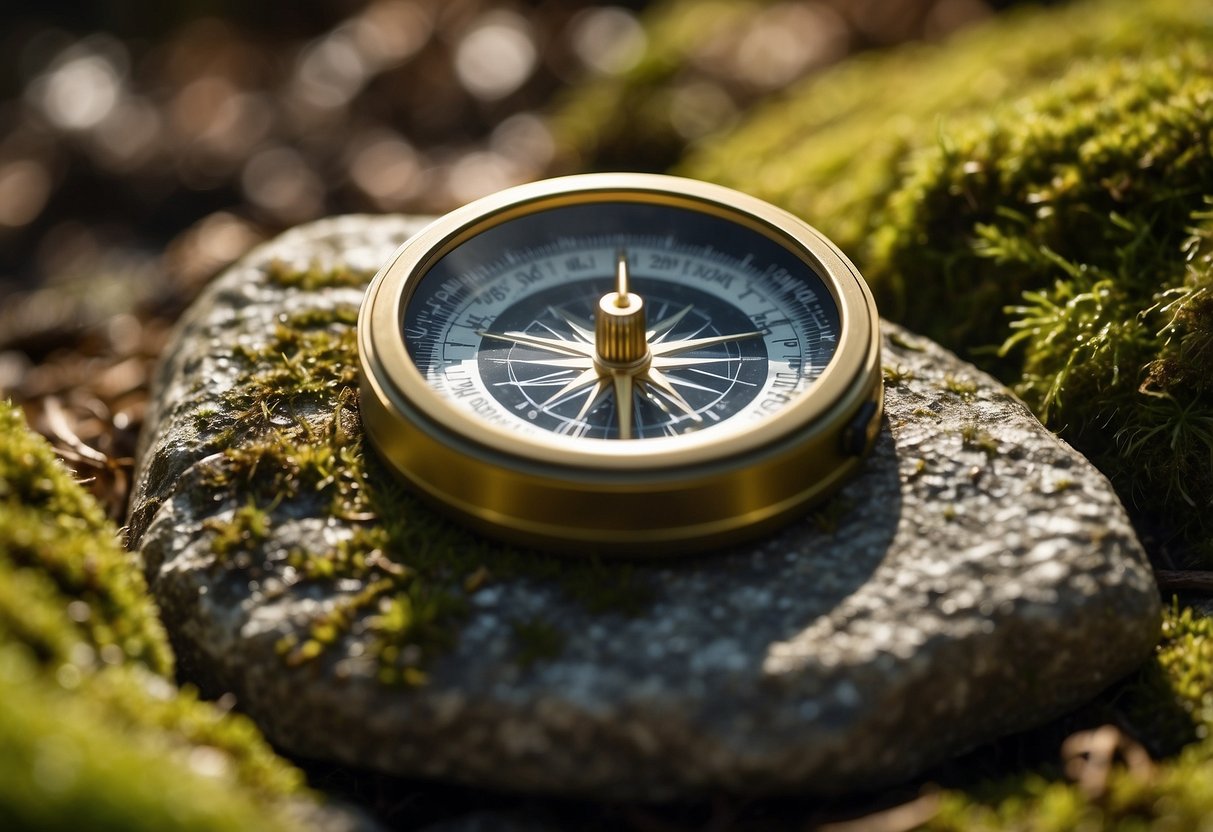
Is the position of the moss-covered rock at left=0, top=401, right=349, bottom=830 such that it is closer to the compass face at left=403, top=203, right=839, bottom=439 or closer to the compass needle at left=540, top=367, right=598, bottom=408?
the compass face at left=403, top=203, right=839, bottom=439

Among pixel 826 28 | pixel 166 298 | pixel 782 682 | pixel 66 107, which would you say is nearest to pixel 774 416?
pixel 782 682

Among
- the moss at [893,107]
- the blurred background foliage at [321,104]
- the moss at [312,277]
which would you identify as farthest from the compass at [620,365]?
the blurred background foliage at [321,104]

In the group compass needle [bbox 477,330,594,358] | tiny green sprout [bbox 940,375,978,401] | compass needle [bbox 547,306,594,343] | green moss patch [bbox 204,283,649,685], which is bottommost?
green moss patch [bbox 204,283,649,685]

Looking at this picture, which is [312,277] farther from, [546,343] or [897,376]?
[897,376]

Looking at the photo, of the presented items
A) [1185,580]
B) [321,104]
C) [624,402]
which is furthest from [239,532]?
[321,104]

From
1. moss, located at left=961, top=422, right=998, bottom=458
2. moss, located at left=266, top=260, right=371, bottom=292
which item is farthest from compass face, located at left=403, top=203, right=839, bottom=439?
moss, located at left=266, top=260, right=371, bottom=292

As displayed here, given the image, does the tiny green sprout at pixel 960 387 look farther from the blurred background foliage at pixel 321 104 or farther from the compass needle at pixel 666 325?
the blurred background foliage at pixel 321 104

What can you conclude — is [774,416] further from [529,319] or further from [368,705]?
[368,705]
